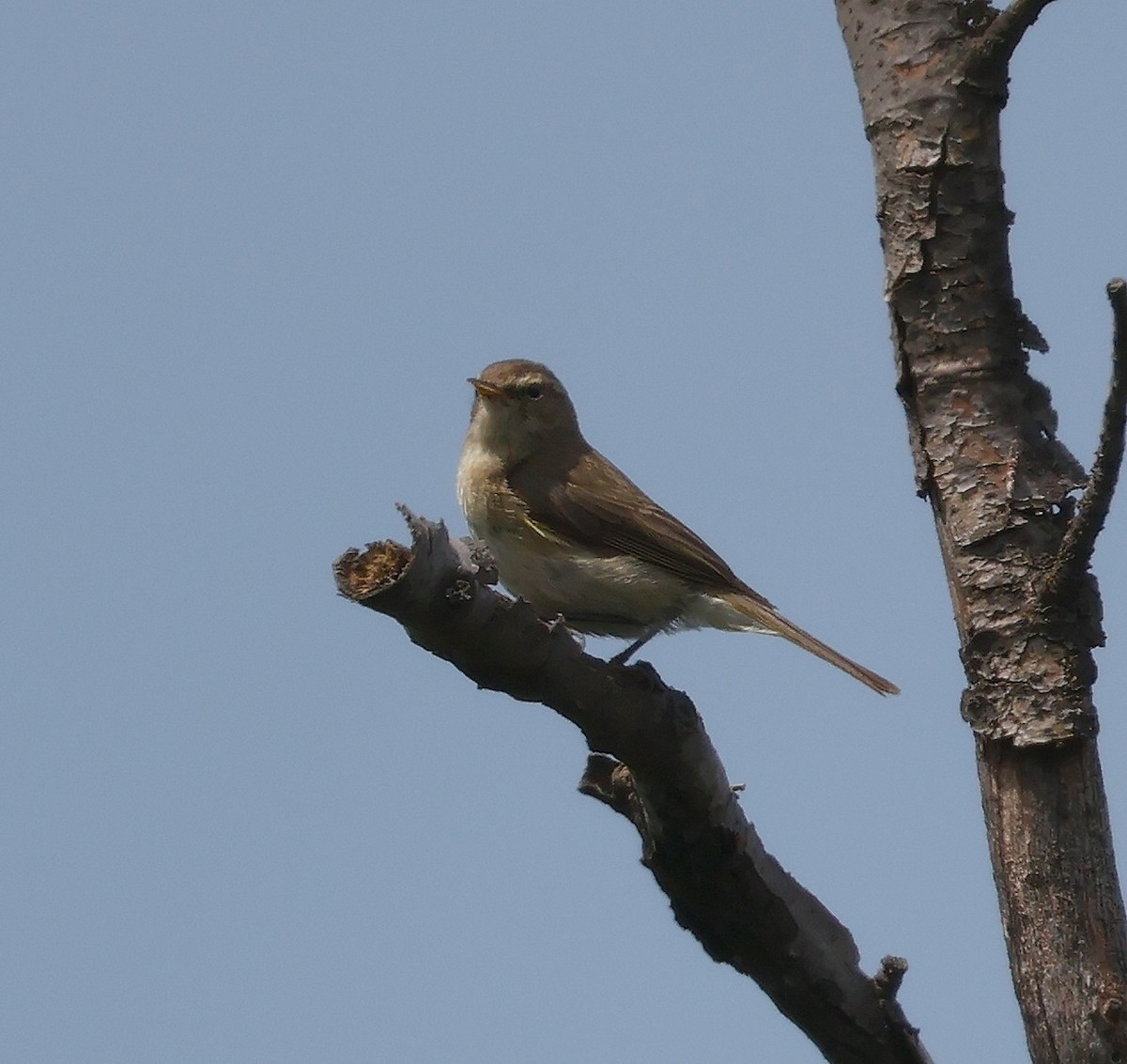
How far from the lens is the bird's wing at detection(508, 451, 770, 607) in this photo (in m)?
6.62

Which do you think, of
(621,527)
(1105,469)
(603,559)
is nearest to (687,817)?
(1105,469)

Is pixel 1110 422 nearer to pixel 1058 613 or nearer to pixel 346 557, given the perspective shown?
A: pixel 1058 613

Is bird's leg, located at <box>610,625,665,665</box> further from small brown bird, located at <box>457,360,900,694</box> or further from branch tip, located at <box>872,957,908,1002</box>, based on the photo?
branch tip, located at <box>872,957,908,1002</box>

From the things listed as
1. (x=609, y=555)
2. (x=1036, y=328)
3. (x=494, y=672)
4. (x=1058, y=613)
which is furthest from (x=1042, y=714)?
(x=609, y=555)

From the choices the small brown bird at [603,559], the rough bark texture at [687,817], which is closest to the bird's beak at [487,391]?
the small brown bird at [603,559]

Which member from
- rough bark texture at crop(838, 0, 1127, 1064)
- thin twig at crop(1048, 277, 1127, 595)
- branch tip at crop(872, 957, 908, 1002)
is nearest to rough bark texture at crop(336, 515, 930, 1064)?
branch tip at crop(872, 957, 908, 1002)

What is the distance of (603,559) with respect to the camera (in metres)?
6.56

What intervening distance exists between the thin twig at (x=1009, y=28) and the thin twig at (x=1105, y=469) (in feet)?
3.89

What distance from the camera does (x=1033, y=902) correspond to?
4031mm

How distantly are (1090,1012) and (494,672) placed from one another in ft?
5.52

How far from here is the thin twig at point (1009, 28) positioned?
4258 millimetres

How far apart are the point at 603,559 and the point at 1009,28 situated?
113 inches

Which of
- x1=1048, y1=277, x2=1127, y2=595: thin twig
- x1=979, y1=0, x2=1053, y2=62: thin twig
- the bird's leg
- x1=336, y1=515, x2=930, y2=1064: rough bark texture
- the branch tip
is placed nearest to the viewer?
x1=1048, y1=277, x2=1127, y2=595: thin twig

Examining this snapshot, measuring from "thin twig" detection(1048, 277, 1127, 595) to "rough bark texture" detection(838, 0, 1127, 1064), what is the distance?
1 cm
